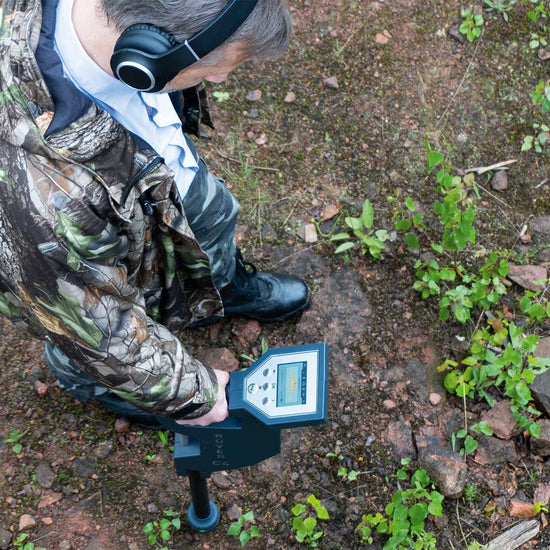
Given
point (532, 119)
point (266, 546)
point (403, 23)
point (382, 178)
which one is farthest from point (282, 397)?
point (403, 23)

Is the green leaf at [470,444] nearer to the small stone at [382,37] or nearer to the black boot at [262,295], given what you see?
the black boot at [262,295]

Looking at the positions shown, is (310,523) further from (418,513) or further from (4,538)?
(4,538)

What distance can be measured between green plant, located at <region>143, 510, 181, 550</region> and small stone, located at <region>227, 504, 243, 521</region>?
0.19 m

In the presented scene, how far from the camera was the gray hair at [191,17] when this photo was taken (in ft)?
4.28

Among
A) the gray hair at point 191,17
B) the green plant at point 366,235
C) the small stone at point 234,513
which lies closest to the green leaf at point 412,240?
the green plant at point 366,235

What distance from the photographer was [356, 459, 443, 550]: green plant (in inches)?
93.3

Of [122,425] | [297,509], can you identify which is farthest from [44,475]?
[297,509]

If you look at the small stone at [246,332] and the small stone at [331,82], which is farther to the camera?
the small stone at [331,82]

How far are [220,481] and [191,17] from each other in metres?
1.78

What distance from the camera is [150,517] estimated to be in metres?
2.46

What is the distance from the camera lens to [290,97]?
11.4 ft

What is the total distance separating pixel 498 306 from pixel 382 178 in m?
0.83

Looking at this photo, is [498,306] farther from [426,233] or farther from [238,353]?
[238,353]

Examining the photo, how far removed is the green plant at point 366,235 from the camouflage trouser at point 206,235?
2.09ft
